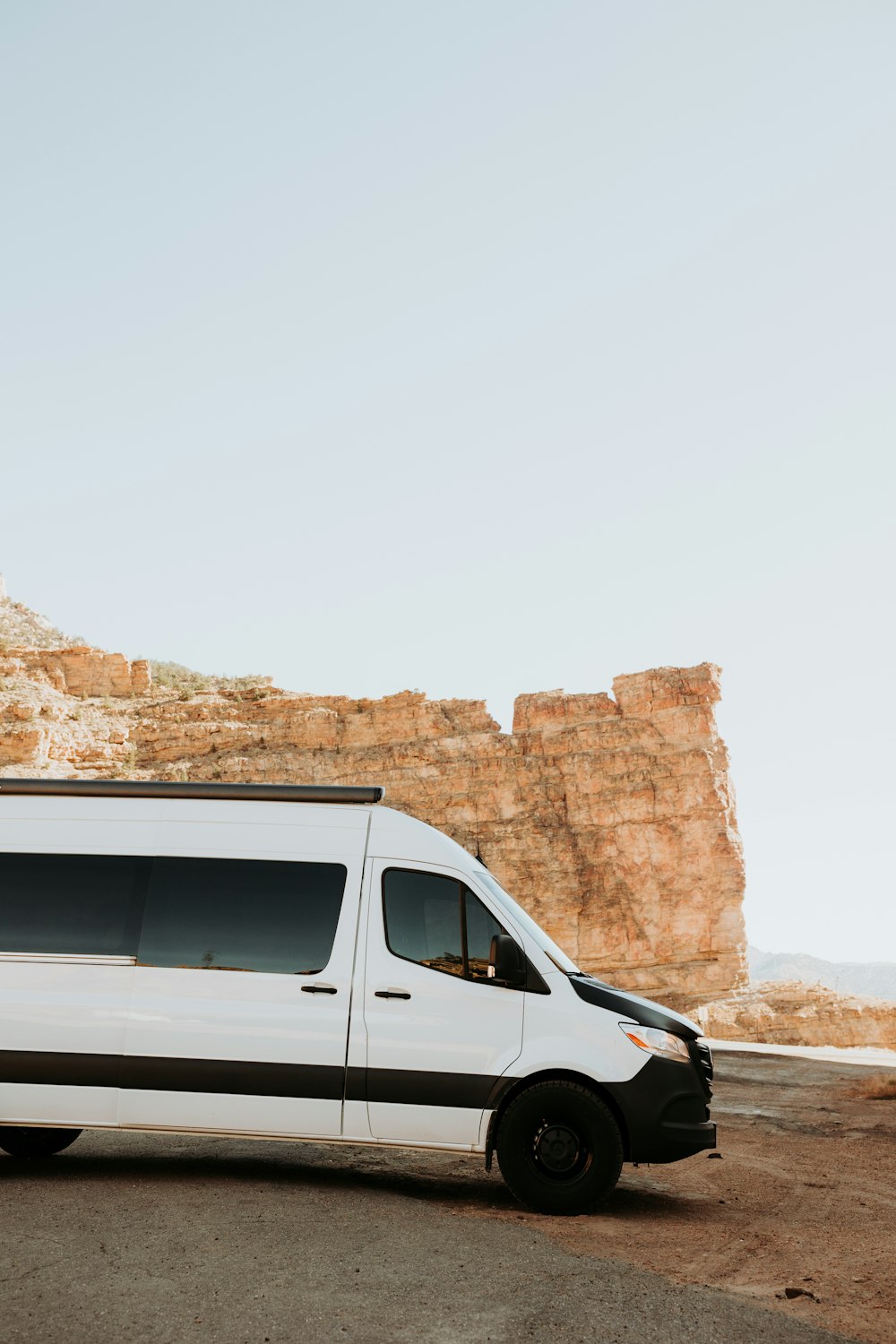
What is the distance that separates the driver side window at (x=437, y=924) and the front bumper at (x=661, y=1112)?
1.18 metres

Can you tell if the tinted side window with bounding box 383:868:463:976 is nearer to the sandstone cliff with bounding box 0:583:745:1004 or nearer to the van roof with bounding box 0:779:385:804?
the van roof with bounding box 0:779:385:804

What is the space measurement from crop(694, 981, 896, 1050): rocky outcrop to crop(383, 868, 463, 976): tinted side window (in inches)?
1637

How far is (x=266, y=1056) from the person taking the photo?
7129mm

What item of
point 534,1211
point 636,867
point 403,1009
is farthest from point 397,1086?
point 636,867

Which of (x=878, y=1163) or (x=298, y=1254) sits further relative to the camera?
(x=878, y=1163)

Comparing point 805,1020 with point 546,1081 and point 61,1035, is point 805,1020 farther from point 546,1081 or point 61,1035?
point 61,1035

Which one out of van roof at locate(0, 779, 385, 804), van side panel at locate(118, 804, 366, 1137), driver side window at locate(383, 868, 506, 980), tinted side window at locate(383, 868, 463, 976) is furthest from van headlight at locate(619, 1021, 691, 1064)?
A: van roof at locate(0, 779, 385, 804)

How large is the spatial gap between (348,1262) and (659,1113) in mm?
2468

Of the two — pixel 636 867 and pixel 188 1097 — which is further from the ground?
pixel 636 867

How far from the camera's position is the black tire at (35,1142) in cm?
826

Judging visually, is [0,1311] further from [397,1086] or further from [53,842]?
[53,842]

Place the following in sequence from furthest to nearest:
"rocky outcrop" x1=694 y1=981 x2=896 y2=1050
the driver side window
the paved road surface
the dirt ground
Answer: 1. "rocky outcrop" x1=694 y1=981 x2=896 y2=1050
2. the driver side window
3. the dirt ground
4. the paved road surface

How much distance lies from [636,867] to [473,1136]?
4845 centimetres

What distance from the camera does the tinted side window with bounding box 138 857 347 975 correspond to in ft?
24.1
